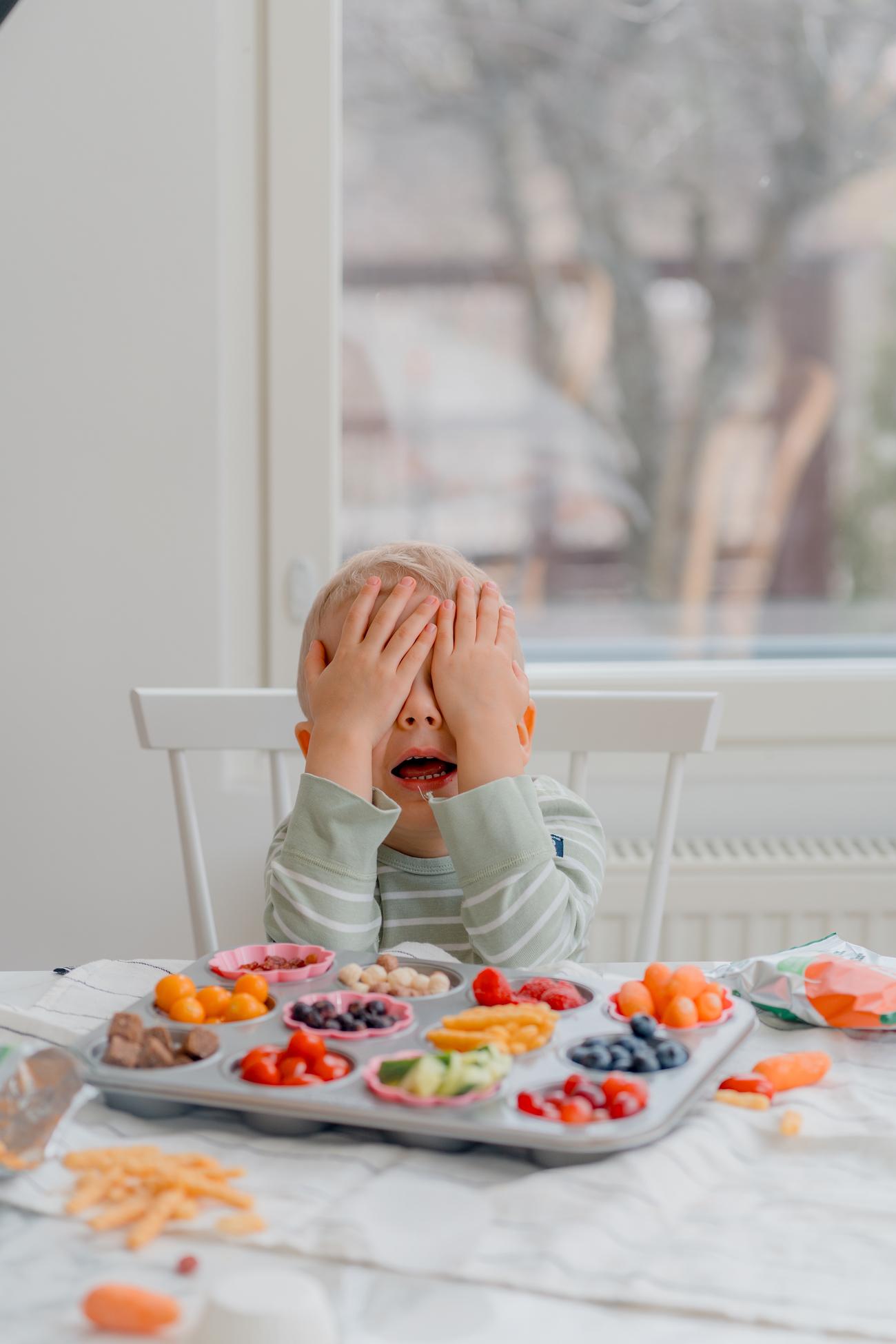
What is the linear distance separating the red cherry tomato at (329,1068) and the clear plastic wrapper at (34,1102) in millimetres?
108

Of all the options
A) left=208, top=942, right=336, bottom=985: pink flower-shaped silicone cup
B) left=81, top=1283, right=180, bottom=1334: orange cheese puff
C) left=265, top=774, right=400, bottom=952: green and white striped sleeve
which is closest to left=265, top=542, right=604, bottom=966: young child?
left=265, top=774, right=400, bottom=952: green and white striped sleeve

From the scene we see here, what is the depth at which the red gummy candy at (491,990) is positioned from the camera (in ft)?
2.23

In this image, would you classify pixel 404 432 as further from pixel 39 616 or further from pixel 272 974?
pixel 272 974

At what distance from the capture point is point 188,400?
1642 millimetres

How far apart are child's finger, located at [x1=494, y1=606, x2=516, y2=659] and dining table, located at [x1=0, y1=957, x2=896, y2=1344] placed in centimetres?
44

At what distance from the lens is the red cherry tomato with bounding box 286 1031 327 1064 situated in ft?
1.98

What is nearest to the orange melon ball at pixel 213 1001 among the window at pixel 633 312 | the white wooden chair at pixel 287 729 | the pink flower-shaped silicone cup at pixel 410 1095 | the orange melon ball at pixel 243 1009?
the orange melon ball at pixel 243 1009

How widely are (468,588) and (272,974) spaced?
0.38 m

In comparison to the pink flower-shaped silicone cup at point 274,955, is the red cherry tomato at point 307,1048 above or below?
above

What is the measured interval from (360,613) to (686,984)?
0.42 meters

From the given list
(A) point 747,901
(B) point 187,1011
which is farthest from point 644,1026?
(A) point 747,901

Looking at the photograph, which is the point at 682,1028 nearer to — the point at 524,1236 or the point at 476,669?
the point at 524,1236

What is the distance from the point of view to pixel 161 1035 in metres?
0.63

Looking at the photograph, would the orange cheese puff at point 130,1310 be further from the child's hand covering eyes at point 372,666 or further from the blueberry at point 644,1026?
the child's hand covering eyes at point 372,666
